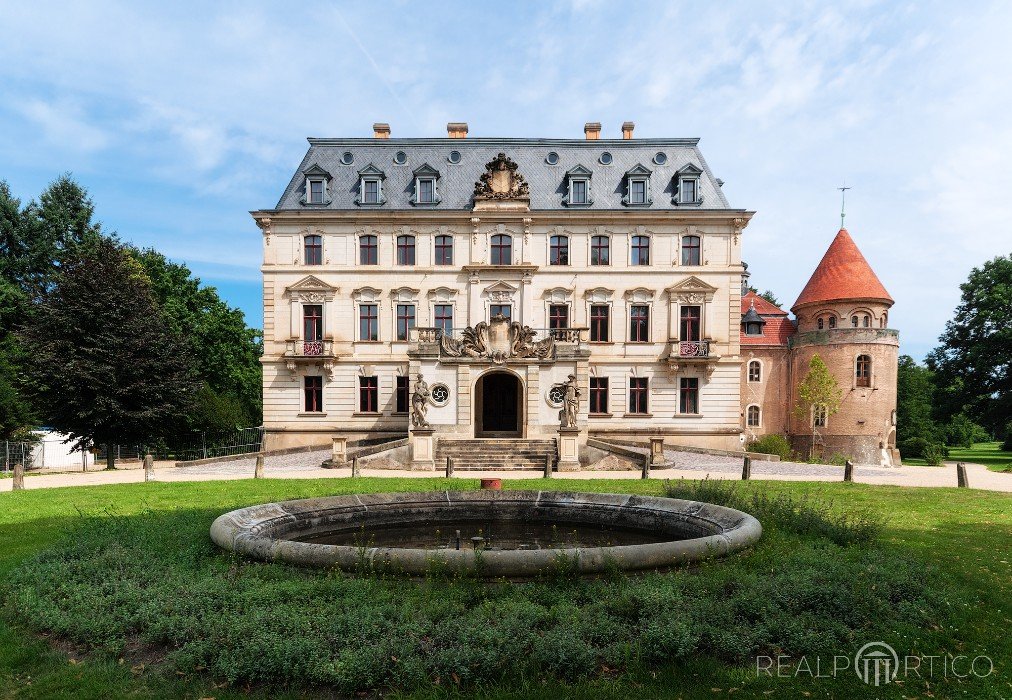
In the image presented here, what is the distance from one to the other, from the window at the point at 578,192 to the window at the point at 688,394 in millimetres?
12170

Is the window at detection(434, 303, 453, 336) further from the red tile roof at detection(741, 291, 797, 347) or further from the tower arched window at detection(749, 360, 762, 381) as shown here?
the tower arched window at detection(749, 360, 762, 381)

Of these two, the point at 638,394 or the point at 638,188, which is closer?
the point at 638,394

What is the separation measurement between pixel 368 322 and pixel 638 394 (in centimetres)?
1645

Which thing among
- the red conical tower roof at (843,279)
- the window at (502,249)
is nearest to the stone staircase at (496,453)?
the window at (502,249)

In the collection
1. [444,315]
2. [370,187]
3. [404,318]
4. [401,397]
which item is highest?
[370,187]

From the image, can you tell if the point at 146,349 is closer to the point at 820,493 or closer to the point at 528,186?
the point at 528,186

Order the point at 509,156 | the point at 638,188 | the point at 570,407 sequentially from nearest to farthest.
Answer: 1. the point at 570,407
2. the point at 638,188
3. the point at 509,156

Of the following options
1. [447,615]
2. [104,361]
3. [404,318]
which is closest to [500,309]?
[404,318]

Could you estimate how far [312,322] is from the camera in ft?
101

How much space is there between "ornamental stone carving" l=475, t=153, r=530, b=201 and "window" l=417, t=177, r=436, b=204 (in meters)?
2.72

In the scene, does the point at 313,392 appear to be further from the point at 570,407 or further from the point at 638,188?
the point at 638,188

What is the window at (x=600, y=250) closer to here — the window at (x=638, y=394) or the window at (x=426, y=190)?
the window at (x=638, y=394)

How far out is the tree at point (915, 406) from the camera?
43656 millimetres

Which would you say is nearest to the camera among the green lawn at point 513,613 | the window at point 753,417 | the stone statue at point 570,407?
the green lawn at point 513,613
